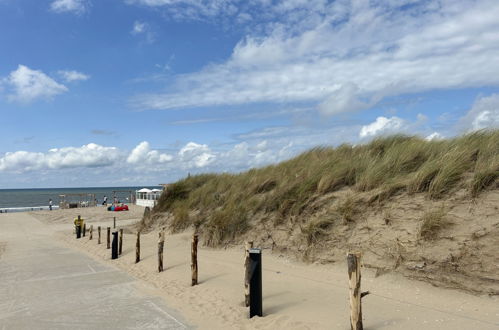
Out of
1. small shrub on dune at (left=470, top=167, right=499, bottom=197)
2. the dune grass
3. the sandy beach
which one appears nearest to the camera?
the sandy beach

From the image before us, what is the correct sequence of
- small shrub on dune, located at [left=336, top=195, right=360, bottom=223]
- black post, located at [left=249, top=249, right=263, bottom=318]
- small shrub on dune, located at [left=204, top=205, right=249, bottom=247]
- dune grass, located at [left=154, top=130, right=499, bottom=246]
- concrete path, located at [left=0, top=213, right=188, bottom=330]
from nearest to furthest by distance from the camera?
black post, located at [left=249, top=249, right=263, bottom=318], concrete path, located at [left=0, top=213, right=188, bottom=330], dune grass, located at [left=154, top=130, right=499, bottom=246], small shrub on dune, located at [left=336, top=195, right=360, bottom=223], small shrub on dune, located at [left=204, top=205, right=249, bottom=247]

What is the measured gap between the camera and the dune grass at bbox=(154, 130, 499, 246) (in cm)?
920

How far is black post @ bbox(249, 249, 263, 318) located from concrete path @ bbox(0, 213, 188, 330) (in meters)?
1.28

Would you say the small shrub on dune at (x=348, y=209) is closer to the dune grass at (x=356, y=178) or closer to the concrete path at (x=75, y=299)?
the dune grass at (x=356, y=178)

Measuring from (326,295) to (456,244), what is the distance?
2.76m

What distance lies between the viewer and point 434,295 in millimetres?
6867

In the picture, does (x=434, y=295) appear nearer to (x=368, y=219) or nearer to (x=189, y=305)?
(x=368, y=219)

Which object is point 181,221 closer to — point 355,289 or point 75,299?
point 75,299

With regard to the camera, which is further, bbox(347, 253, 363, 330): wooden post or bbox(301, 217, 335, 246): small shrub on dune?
bbox(301, 217, 335, 246): small shrub on dune

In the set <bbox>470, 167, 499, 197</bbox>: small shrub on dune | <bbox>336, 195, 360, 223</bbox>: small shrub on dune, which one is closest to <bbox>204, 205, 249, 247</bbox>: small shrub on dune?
<bbox>336, 195, 360, 223</bbox>: small shrub on dune

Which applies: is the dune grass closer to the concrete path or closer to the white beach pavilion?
the concrete path

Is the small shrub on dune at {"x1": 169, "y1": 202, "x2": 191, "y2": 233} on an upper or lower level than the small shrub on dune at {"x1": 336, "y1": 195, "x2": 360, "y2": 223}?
lower

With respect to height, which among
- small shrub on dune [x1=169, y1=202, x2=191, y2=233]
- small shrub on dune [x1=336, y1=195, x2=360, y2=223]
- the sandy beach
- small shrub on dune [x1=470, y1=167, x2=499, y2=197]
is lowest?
the sandy beach

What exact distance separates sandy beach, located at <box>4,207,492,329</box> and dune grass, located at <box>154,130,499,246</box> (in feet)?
5.87
